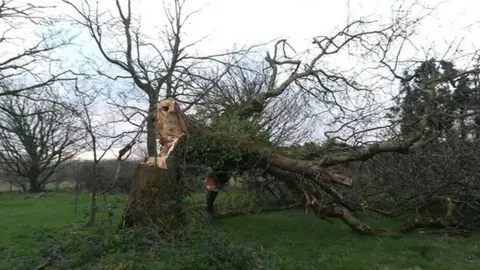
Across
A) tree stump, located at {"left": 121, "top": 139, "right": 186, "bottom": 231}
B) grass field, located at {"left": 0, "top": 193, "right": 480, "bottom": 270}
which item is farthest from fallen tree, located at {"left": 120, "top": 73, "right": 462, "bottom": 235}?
grass field, located at {"left": 0, "top": 193, "right": 480, "bottom": 270}

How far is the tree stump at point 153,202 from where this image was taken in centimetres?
866

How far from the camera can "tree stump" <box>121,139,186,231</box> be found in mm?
8656

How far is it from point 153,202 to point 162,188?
281mm

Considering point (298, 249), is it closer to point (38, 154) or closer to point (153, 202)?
point (153, 202)

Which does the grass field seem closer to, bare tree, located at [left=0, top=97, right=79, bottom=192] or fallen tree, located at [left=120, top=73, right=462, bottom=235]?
fallen tree, located at [left=120, top=73, right=462, bottom=235]

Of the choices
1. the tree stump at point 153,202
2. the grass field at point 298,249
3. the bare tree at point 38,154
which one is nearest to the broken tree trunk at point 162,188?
the tree stump at point 153,202

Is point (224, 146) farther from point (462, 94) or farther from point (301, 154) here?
point (462, 94)

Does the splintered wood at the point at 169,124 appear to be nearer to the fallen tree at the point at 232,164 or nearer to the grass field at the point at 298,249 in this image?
the fallen tree at the point at 232,164

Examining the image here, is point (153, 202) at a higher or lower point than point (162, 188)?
lower

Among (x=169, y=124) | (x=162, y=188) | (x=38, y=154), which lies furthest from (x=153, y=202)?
(x=38, y=154)

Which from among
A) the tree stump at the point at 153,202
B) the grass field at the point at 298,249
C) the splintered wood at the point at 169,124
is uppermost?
the splintered wood at the point at 169,124

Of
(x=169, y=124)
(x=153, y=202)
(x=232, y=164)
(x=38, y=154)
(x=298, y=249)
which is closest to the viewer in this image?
(x=298, y=249)

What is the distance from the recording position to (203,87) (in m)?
15.6

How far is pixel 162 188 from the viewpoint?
8.89m
